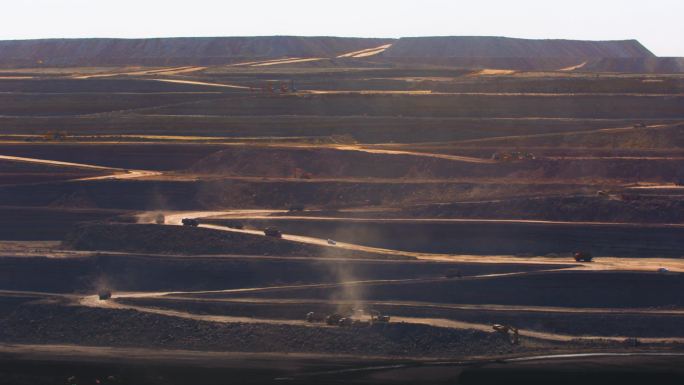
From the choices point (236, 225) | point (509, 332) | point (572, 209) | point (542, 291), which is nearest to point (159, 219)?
point (236, 225)

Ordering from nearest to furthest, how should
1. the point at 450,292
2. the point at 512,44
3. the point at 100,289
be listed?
the point at 450,292
the point at 100,289
the point at 512,44

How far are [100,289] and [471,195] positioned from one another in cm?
2178

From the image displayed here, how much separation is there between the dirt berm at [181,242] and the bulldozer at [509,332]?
9.12 metres

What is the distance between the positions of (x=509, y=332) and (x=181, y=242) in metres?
18.4

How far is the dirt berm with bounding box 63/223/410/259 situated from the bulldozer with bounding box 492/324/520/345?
29.9 ft

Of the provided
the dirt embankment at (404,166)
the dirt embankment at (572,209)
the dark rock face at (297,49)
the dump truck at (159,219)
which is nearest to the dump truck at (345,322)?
the dirt embankment at (572,209)

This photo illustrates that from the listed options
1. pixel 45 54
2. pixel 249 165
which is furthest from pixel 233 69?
pixel 249 165

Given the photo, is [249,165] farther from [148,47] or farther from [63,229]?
[148,47]

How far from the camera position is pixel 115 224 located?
5381cm

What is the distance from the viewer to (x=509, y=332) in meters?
40.0

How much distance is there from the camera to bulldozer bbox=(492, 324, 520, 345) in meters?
39.2

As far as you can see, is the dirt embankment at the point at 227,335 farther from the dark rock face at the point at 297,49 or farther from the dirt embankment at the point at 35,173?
the dark rock face at the point at 297,49

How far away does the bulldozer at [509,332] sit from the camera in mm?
39250

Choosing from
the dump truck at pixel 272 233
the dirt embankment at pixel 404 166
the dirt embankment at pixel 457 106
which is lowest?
the dump truck at pixel 272 233
